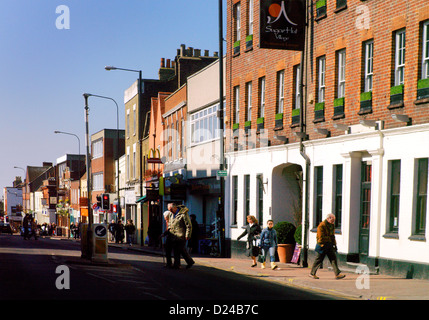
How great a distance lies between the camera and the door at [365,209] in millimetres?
21438

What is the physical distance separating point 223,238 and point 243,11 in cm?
908

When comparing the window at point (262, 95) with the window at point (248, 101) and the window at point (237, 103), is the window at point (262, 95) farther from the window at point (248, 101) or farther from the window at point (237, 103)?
the window at point (237, 103)

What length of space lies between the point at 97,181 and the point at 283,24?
52.6 m

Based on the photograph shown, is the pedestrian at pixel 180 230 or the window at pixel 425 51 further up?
the window at pixel 425 51

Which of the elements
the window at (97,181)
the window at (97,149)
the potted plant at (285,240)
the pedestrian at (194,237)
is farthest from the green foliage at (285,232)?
the window at (97,149)

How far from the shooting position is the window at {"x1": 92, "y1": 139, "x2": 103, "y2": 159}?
73500mm

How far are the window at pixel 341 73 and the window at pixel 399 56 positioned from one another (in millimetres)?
2917

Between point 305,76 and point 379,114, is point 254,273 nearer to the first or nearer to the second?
point 379,114

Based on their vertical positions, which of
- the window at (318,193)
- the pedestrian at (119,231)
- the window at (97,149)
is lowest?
the pedestrian at (119,231)

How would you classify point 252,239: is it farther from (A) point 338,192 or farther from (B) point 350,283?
(B) point 350,283

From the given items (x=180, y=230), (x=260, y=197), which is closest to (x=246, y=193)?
(x=260, y=197)

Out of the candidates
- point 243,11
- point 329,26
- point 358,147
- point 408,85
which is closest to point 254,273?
point 358,147

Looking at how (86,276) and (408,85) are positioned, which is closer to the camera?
(86,276)

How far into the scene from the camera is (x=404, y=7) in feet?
63.6
